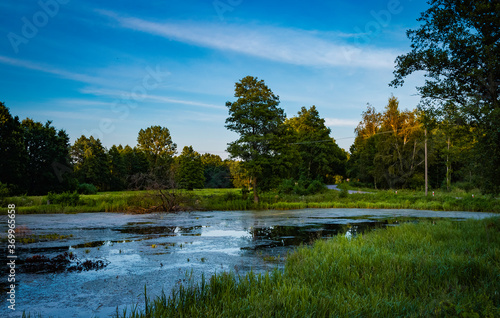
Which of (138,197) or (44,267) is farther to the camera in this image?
(138,197)

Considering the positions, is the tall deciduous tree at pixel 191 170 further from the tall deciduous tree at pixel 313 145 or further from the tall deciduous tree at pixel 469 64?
the tall deciduous tree at pixel 469 64

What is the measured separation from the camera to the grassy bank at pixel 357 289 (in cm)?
467

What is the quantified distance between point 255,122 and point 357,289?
24.1 m

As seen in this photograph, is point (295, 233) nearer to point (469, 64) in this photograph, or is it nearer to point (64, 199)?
point (469, 64)

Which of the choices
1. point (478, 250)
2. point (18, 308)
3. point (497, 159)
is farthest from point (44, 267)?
point (497, 159)

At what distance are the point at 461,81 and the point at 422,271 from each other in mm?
10038

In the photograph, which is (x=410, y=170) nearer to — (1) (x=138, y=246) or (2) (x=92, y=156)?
(1) (x=138, y=246)

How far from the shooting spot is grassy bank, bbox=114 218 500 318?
4672 millimetres

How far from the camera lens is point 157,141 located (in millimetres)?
76000

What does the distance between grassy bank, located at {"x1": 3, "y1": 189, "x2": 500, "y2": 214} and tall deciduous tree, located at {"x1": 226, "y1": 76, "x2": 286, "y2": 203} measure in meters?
2.50

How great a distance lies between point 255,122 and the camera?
29.4m

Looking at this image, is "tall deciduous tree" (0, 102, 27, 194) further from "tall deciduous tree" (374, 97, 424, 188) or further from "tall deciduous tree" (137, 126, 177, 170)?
"tall deciduous tree" (374, 97, 424, 188)

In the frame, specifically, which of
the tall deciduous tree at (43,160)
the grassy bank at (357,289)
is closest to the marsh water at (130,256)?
the grassy bank at (357,289)

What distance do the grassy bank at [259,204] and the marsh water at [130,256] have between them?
259 inches
